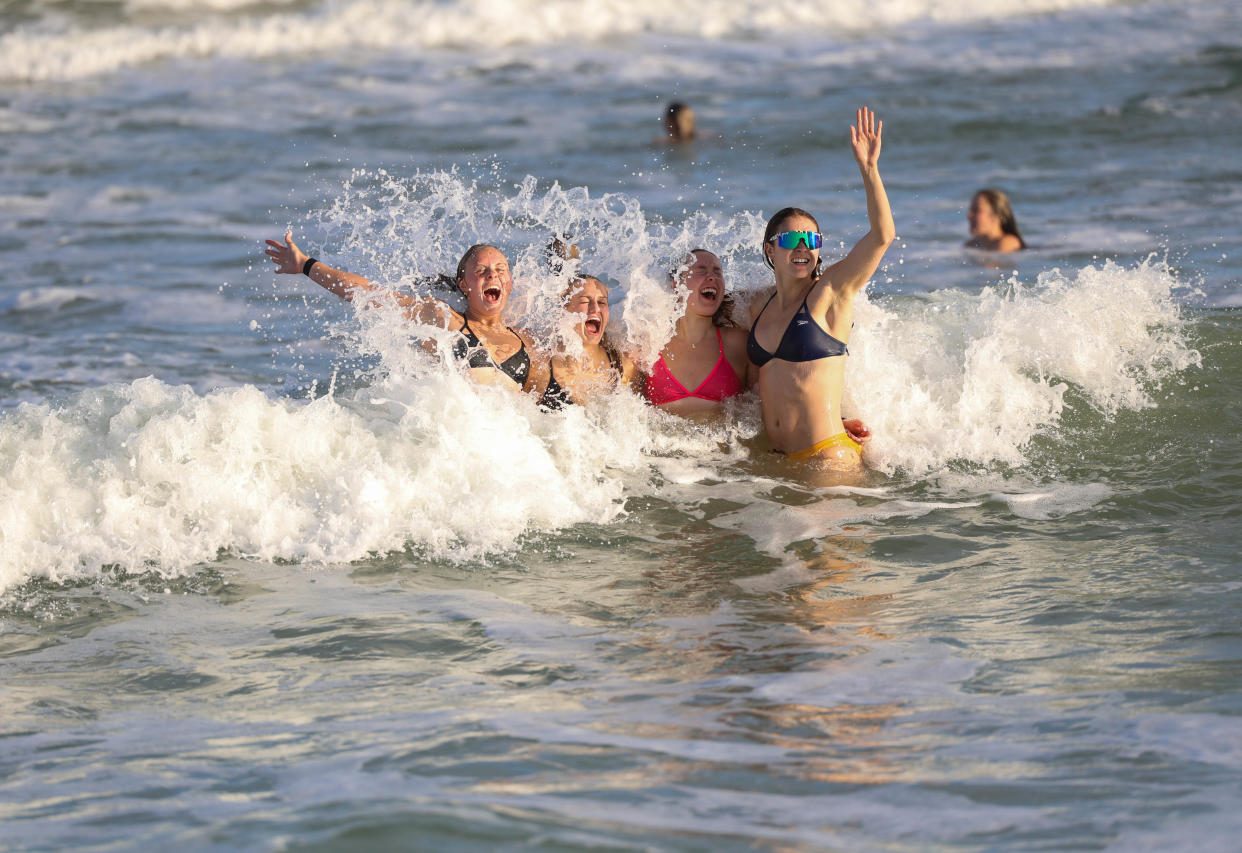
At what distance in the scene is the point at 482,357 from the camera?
7.39m

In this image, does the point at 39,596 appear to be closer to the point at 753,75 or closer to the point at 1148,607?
the point at 1148,607

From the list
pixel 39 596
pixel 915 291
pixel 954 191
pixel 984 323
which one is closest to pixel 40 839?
pixel 39 596

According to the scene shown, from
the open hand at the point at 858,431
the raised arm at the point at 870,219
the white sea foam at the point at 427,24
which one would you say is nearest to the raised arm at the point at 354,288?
the raised arm at the point at 870,219

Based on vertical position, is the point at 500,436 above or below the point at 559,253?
below

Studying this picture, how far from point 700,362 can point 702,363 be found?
1 cm

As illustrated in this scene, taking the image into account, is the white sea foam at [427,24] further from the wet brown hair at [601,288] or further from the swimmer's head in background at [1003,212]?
the wet brown hair at [601,288]

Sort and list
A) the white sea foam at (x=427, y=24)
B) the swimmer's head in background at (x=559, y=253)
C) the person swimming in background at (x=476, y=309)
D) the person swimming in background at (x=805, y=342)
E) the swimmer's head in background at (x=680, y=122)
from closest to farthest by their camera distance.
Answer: the person swimming in background at (x=805, y=342)
the person swimming in background at (x=476, y=309)
the swimmer's head in background at (x=559, y=253)
the swimmer's head in background at (x=680, y=122)
the white sea foam at (x=427, y=24)

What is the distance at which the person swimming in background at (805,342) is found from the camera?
23.1 feet

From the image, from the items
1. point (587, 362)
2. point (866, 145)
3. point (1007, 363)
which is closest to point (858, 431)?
point (1007, 363)

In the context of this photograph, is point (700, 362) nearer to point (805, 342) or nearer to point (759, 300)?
point (759, 300)

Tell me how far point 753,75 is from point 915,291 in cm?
1061

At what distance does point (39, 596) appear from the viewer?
580cm

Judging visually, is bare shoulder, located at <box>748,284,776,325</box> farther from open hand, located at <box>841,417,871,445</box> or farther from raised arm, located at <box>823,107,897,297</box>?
open hand, located at <box>841,417,871,445</box>

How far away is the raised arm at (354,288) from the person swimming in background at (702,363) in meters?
1.24
